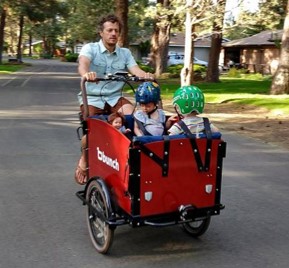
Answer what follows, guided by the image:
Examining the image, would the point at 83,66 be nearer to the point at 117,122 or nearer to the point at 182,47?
the point at 117,122

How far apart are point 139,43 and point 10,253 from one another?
7294 centimetres

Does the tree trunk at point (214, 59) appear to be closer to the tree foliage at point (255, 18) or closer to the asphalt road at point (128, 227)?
the tree foliage at point (255, 18)

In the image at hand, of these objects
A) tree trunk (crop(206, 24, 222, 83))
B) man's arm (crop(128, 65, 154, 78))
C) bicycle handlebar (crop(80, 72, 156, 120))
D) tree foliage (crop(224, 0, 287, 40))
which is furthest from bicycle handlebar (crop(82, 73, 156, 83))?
tree trunk (crop(206, 24, 222, 83))

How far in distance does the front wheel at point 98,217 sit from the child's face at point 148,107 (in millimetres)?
775

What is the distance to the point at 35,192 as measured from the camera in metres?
6.61

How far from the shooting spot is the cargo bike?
169 inches

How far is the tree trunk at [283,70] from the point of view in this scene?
63.3 ft

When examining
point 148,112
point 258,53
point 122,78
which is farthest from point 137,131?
point 258,53

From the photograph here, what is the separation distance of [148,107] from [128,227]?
4.23 feet

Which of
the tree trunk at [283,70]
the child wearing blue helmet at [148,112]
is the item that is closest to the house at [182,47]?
the tree trunk at [283,70]

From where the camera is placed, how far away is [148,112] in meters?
4.89

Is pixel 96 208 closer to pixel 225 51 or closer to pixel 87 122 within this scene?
pixel 87 122

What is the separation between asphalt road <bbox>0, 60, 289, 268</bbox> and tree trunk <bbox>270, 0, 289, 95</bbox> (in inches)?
408

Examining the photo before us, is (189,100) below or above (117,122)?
above
